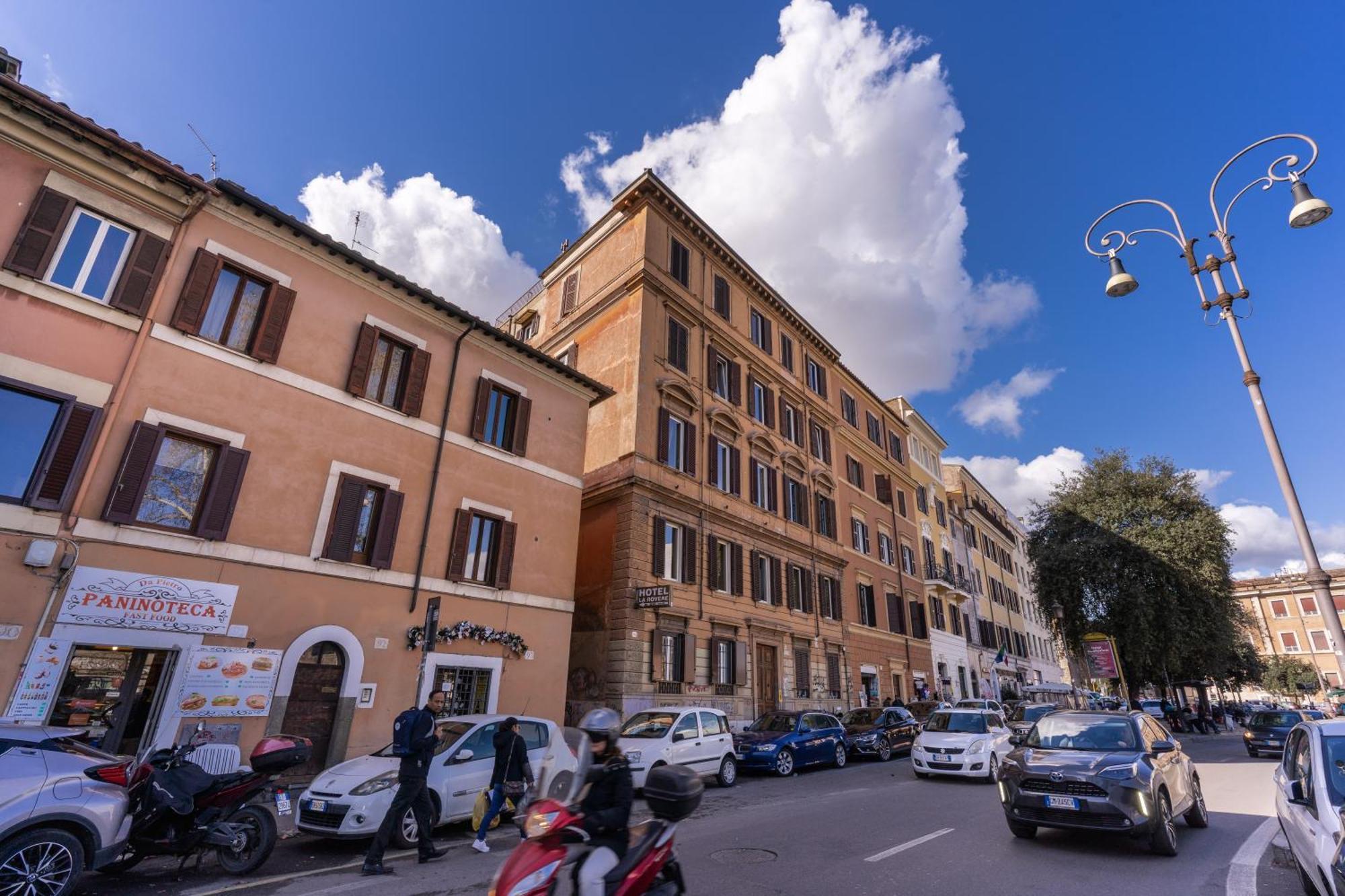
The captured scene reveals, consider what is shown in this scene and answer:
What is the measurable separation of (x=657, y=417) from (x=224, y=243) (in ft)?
41.7

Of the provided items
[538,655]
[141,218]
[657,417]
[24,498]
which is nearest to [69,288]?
[141,218]

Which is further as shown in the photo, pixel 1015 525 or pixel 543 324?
pixel 1015 525

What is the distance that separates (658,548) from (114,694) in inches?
512

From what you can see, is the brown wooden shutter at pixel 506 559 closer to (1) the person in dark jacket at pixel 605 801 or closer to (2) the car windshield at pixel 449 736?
(2) the car windshield at pixel 449 736

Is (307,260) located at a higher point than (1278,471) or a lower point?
higher

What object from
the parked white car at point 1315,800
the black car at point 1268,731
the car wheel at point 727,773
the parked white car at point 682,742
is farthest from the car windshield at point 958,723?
the black car at point 1268,731

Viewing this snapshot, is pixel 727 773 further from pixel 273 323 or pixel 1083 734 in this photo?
pixel 273 323

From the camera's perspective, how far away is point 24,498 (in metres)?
9.30

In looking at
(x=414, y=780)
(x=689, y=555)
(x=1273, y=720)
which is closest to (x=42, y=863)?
(x=414, y=780)

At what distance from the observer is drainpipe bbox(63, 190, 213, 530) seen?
382 inches

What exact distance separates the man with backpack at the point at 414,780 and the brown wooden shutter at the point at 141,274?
8.72m

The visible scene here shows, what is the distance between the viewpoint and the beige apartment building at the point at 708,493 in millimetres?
19250

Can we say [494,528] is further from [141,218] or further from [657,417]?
[141,218]

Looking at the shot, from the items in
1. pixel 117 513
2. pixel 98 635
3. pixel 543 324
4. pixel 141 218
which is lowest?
pixel 98 635
